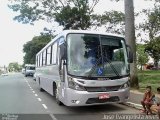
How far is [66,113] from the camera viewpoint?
12648mm

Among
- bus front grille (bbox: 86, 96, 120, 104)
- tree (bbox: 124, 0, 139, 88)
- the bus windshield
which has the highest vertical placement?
tree (bbox: 124, 0, 139, 88)

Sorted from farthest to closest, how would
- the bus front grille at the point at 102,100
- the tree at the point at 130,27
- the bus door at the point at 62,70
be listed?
1. the tree at the point at 130,27
2. the bus door at the point at 62,70
3. the bus front grille at the point at 102,100

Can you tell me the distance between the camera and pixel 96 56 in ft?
41.8

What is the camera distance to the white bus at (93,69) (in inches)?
479

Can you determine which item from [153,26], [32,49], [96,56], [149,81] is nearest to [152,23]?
[153,26]

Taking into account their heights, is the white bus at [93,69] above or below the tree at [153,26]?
below

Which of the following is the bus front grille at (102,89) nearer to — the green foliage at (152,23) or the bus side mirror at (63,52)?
the bus side mirror at (63,52)

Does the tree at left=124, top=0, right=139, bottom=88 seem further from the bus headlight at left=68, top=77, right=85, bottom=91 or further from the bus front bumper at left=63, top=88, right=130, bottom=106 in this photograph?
the bus headlight at left=68, top=77, right=85, bottom=91

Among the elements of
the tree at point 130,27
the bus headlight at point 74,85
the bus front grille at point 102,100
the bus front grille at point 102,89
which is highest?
the tree at point 130,27

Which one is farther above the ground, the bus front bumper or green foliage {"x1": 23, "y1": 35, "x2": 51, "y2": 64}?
green foliage {"x1": 23, "y1": 35, "x2": 51, "y2": 64}

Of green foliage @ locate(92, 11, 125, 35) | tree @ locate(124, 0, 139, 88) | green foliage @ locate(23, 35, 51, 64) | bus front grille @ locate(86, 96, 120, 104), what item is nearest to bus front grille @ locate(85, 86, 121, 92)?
bus front grille @ locate(86, 96, 120, 104)

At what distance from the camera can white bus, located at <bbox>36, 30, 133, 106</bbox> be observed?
39.9 ft

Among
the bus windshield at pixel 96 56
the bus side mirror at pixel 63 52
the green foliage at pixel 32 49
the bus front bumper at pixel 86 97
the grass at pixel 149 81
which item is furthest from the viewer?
the green foliage at pixel 32 49

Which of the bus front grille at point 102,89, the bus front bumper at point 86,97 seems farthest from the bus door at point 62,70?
the bus front grille at point 102,89
